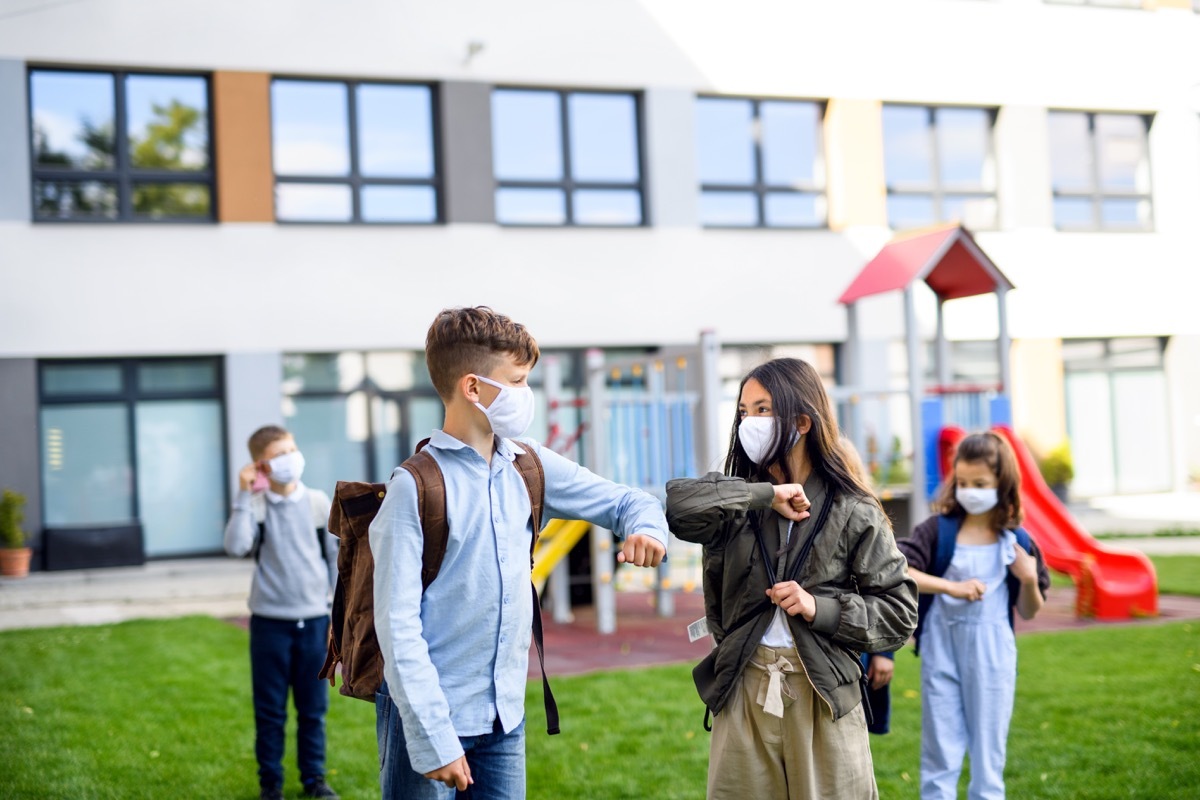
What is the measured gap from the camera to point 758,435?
3.21 metres

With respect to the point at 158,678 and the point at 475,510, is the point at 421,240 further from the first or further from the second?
the point at 475,510

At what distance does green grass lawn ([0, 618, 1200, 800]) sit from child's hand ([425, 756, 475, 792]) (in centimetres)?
284

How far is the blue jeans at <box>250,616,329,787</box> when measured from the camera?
17.3 feet

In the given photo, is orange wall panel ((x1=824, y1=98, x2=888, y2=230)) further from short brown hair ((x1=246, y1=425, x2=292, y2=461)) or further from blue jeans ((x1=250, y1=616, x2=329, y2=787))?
blue jeans ((x1=250, y1=616, x2=329, y2=787))

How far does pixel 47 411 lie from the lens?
1541 cm

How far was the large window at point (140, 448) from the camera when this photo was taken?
15.5 metres

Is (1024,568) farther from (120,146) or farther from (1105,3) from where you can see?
(1105,3)

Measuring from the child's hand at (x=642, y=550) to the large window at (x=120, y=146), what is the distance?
568 inches

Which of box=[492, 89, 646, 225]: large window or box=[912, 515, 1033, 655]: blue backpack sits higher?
box=[492, 89, 646, 225]: large window

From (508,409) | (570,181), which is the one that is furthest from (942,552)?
(570,181)

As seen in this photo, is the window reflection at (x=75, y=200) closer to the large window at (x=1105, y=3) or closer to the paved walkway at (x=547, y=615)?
the paved walkway at (x=547, y=615)

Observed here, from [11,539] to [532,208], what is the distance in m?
7.97

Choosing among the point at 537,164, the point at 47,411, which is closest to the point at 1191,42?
the point at 537,164

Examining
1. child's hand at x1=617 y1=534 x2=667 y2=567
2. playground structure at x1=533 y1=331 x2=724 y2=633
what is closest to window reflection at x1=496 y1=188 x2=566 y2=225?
playground structure at x1=533 y1=331 x2=724 y2=633
